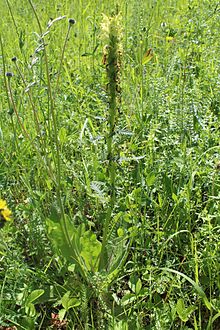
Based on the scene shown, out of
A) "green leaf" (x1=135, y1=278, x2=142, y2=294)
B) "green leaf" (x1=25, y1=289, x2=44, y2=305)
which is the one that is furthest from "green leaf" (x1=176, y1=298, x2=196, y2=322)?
"green leaf" (x1=25, y1=289, x2=44, y2=305)

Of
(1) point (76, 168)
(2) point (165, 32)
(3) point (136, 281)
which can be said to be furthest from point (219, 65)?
(3) point (136, 281)

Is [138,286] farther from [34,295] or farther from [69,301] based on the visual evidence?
[34,295]

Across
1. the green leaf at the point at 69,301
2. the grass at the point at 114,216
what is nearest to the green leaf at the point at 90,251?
the grass at the point at 114,216

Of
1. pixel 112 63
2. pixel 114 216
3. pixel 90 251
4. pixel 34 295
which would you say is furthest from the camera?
pixel 114 216

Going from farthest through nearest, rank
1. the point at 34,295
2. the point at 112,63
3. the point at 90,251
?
the point at 90,251, the point at 34,295, the point at 112,63

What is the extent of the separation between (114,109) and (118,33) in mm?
241

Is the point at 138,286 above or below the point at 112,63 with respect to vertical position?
below

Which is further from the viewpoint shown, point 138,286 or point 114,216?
point 114,216

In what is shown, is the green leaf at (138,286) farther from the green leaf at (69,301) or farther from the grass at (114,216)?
the green leaf at (69,301)

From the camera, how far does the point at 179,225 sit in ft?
5.50

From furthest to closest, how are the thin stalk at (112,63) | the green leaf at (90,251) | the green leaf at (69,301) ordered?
the green leaf at (90,251), the green leaf at (69,301), the thin stalk at (112,63)

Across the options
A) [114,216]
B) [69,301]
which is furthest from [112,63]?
[69,301]

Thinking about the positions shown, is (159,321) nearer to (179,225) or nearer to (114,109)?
(179,225)

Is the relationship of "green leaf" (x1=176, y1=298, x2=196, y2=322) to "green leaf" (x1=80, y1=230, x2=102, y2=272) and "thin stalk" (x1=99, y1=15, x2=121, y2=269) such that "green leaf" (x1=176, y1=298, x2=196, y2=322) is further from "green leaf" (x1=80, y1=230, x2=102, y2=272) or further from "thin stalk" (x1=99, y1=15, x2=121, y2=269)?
"thin stalk" (x1=99, y1=15, x2=121, y2=269)
